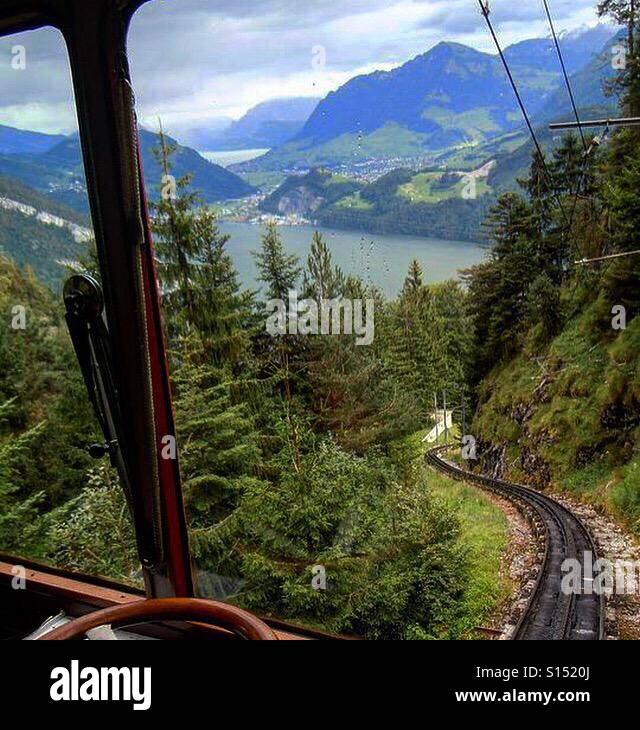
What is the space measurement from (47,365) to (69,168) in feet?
7.28

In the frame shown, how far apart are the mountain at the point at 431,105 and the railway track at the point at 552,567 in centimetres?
207

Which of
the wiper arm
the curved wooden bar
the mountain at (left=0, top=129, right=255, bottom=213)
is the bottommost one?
the curved wooden bar

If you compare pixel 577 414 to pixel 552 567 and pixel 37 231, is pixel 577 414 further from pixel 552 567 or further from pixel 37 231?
pixel 37 231

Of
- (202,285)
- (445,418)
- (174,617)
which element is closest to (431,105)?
(202,285)

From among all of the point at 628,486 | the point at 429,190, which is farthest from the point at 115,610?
the point at 628,486

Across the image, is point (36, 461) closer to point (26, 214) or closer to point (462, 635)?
point (26, 214)

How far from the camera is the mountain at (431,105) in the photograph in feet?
7.61

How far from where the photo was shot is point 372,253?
426cm

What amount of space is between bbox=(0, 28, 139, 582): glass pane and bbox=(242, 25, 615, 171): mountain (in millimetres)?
969

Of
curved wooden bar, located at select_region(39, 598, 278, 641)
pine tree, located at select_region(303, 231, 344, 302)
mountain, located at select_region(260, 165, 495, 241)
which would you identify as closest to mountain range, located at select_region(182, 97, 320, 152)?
mountain, located at select_region(260, 165, 495, 241)

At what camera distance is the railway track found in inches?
126

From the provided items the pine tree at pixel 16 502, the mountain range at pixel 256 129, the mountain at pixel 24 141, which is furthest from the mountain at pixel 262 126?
the pine tree at pixel 16 502

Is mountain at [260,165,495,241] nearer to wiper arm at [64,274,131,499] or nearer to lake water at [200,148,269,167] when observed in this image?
lake water at [200,148,269,167]

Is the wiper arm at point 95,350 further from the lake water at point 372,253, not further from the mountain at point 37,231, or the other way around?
the lake water at point 372,253
